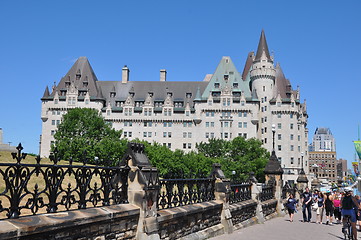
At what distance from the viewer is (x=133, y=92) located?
104 m

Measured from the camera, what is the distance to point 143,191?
8859 mm

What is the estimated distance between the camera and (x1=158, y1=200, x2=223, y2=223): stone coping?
31.3 ft

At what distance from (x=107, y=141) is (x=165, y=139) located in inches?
1072

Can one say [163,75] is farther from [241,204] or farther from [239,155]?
[241,204]

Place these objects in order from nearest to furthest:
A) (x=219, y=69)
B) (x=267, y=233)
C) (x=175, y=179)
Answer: (x=175, y=179)
(x=267, y=233)
(x=219, y=69)

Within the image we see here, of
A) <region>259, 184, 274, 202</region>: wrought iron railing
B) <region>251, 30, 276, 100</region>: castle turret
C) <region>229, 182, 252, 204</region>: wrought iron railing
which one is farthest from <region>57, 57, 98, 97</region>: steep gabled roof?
<region>229, 182, 252, 204</region>: wrought iron railing

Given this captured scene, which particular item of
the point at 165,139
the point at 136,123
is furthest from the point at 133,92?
the point at 165,139

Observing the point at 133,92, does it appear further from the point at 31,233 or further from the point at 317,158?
the point at 317,158

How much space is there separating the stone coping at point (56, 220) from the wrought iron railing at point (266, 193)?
12322 mm

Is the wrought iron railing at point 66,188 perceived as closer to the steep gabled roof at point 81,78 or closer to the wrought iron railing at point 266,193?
the wrought iron railing at point 266,193

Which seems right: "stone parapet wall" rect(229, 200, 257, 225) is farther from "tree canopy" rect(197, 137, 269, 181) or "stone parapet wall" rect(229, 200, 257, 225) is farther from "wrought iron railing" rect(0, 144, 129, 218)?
"tree canopy" rect(197, 137, 269, 181)

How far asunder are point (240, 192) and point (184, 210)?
659 centimetres

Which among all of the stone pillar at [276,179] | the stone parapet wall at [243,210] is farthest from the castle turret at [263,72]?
the stone parapet wall at [243,210]

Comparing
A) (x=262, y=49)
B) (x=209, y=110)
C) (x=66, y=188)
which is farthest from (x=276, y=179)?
(x=262, y=49)
